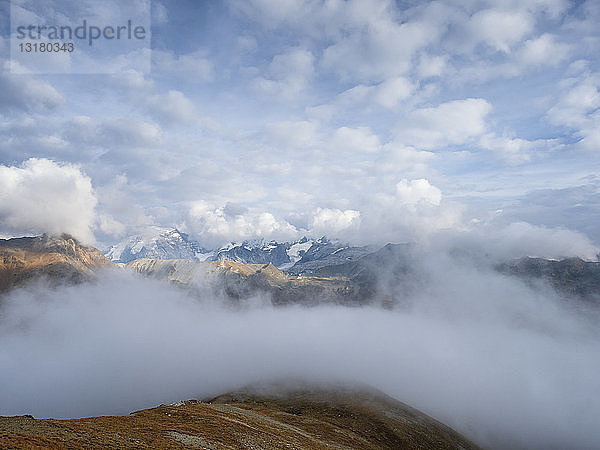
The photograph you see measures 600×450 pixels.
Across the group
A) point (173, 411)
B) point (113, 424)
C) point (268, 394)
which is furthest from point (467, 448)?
point (113, 424)

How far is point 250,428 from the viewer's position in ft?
249

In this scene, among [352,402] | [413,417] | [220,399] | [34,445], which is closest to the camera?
[34,445]

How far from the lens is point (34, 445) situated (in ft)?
122

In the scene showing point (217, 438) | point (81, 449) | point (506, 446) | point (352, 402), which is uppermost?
point (81, 449)

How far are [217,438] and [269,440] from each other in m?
13.7

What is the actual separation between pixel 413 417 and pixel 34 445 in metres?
153

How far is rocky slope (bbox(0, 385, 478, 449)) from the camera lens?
150 feet

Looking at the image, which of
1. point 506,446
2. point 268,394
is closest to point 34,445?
point 268,394

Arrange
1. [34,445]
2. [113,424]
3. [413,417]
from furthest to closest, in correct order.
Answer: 1. [413,417]
2. [113,424]
3. [34,445]

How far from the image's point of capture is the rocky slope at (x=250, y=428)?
45812 millimetres

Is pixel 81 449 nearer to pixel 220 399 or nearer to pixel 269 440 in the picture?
pixel 269 440

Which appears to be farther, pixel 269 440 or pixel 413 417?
pixel 413 417

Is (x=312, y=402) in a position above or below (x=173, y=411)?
below

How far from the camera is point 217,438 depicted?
60188 mm
